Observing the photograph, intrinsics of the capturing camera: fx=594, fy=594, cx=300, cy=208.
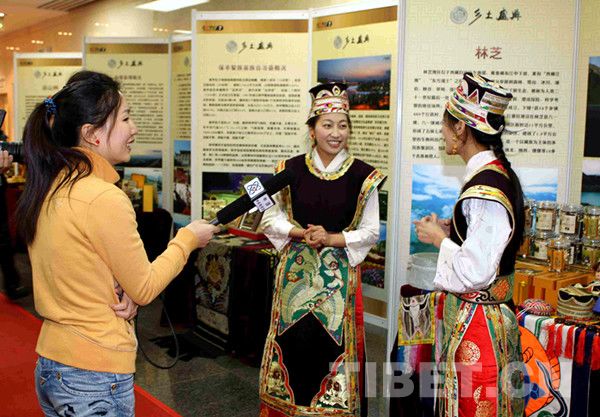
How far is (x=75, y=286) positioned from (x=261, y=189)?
577 mm

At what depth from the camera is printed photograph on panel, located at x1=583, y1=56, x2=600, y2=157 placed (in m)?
3.16

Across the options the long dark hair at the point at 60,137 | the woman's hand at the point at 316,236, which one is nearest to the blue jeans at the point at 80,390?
the long dark hair at the point at 60,137

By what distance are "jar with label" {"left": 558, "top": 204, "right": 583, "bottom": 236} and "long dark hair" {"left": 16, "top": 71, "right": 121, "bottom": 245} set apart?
214 centimetres

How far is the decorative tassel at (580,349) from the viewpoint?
2.29 metres

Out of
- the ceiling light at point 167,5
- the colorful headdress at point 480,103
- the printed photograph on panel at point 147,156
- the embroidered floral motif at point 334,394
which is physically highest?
the ceiling light at point 167,5

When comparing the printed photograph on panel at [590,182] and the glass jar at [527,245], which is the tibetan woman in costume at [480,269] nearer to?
the glass jar at [527,245]

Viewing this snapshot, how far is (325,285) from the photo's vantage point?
2594 millimetres

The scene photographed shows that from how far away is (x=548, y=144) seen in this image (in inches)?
112

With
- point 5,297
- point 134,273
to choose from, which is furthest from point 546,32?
point 5,297

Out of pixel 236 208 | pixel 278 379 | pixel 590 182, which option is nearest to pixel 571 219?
pixel 590 182

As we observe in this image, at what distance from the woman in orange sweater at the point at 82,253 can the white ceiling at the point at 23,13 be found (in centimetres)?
741

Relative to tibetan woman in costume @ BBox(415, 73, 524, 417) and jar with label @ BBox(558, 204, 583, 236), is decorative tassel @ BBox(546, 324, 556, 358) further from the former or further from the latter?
jar with label @ BBox(558, 204, 583, 236)

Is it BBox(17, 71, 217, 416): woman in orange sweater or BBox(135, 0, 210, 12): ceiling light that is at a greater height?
BBox(135, 0, 210, 12): ceiling light

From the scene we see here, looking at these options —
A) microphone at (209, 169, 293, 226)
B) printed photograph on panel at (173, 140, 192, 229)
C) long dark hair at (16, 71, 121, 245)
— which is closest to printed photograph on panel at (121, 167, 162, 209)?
printed photograph on panel at (173, 140, 192, 229)
